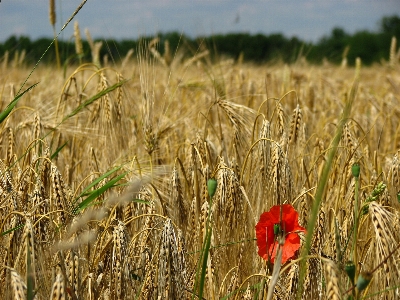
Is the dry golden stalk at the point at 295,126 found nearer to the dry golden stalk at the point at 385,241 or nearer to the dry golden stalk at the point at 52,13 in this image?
the dry golden stalk at the point at 385,241

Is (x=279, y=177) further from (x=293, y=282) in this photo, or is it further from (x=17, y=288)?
(x=17, y=288)

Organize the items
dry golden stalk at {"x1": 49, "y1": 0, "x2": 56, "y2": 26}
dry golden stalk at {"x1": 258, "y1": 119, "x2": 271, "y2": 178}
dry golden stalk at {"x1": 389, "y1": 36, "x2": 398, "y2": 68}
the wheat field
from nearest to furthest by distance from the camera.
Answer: the wheat field
dry golden stalk at {"x1": 258, "y1": 119, "x2": 271, "y2": 178}
dry golden stalk at {"x1": 49, "y1": 0, "x2": 56, "y2": 26}
dry golden stalk at {"x1": 389, "y1": 36, "x2": 398, "y2": 68}

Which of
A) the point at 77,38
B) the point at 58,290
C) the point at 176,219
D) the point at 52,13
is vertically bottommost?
the point at 176,219

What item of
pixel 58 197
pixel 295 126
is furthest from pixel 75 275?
pixel 295 126

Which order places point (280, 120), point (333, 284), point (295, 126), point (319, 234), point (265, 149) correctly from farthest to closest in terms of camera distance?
point (295, 126) → point (280, 120) → point (265, 149) → point (319, 234) → point (333, 284)

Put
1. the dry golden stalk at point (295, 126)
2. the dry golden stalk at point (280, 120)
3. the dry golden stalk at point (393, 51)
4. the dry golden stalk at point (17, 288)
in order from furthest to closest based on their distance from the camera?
the dry golden stalk at point (393, 51) → the dry golden stalk at point (295, 126) → the dry golden stalk at point (280, 120) → the dry golden stalk at point (17, 288)

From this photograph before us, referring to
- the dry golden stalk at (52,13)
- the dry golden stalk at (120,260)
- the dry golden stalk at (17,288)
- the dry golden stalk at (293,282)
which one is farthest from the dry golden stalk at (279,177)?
the dry golden stalk at (52,13)

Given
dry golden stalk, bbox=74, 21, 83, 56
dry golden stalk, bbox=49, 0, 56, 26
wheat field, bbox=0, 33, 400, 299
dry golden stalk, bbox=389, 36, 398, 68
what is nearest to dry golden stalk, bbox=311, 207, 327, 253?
wheat field, bbox=0, 33, 400, 299

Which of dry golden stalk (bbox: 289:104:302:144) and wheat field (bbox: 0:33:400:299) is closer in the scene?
wheat field (bbox: 0:33:400:299)

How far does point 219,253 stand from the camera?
4.54ft

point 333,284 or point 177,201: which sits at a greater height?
point 333,284

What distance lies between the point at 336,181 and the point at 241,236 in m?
0.59

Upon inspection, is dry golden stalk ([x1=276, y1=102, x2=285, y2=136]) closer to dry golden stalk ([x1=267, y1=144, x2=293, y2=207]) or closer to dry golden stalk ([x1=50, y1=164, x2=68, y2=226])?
dry golden stalk ([x1=267, y1=144, x2=293, y2=207])

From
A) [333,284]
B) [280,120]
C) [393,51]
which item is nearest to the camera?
[333,284]
